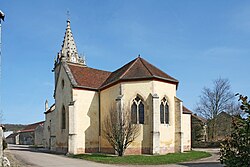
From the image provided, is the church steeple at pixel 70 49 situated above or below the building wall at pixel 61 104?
above

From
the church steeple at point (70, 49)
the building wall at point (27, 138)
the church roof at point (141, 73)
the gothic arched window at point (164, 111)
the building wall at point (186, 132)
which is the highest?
the church steeple at point (70, 49)

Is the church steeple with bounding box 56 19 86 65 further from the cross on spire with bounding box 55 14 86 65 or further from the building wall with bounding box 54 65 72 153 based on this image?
the building wall with bounding box 54 65 72 153

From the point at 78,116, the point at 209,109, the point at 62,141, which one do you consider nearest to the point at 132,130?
the point at 78,116

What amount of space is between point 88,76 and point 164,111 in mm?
10508

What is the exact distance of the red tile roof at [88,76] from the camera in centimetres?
3244

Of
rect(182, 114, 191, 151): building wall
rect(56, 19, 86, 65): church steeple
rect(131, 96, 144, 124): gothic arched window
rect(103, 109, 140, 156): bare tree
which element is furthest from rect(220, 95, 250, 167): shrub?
rect(56, 19, 86, 65): church steeple

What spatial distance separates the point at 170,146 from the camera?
2858cm

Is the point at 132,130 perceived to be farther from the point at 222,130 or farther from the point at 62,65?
the point at 222,130

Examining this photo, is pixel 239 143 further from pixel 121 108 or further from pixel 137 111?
pixel 137 111

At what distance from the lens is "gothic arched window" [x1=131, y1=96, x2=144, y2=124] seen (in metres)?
27.7

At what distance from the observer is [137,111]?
91.5 ft

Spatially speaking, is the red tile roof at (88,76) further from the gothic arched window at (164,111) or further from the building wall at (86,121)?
the gothic arched window at (164,111)

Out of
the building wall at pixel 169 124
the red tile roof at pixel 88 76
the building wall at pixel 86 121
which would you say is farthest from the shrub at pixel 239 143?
the red tile roof at pixel 88 76

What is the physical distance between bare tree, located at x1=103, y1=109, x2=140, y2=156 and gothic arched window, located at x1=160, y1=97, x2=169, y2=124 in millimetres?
2868
